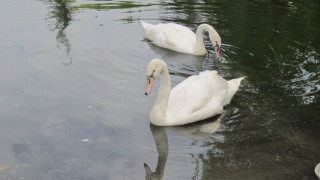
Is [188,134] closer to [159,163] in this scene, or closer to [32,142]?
[159,163]

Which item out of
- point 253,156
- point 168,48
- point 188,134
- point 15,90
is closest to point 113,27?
point 168,48

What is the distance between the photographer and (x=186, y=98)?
24.5ft

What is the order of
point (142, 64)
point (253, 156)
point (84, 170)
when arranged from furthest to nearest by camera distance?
point (142, 64) < point (253, 156) < point (84, 170)

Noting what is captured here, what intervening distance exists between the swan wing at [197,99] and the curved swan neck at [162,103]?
11 cm

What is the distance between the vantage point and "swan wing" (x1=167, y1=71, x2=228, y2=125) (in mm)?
7328

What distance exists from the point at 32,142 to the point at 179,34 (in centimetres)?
493

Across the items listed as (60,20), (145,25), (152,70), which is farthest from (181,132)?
(60,20)

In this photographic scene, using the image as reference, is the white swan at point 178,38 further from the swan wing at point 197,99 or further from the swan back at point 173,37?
the swan wing at point 197,99

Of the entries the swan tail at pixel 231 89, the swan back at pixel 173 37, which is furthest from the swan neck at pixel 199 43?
the swan tail at pixel 231 89

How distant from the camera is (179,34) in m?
10.9

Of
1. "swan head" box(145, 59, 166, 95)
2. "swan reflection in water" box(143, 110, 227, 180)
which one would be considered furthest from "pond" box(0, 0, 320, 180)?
"swan head" box(145, 59, 166, 95)

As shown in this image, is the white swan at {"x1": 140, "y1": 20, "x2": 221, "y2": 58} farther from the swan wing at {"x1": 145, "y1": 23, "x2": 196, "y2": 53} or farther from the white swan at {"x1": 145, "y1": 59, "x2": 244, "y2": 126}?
the white swan at {"x1": 145, "y1": 59, "x2": 244, "y2": 126}

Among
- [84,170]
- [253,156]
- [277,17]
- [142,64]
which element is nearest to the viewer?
[84,170]

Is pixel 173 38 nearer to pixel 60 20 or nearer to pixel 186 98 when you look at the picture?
pixel 60 20
